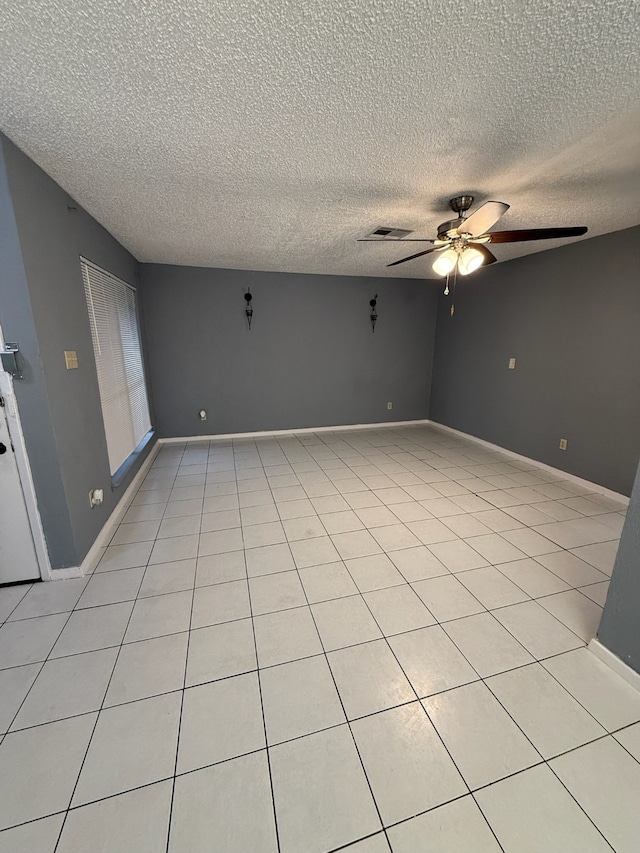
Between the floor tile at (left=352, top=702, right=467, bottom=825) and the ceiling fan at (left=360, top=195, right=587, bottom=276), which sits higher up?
the ceiling fan at (left=360, top=195, right=587, bottom=276)

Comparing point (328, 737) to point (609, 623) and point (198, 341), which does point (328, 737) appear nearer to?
point (609, 623)

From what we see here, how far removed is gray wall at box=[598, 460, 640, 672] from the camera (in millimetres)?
1335

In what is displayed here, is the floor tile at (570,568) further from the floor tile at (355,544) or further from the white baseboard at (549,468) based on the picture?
the white baseboard at (549,468)

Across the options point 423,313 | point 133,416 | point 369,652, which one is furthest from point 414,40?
point 423,313

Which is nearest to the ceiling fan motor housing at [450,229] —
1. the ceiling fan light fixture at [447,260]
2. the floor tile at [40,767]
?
the ceiling fan light fixture at [447,260]

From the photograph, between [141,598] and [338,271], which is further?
[338,271]

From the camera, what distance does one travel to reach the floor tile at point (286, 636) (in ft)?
5.00

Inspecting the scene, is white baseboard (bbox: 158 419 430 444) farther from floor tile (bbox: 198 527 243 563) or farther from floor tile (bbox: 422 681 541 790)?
floor tile (bbox: 422 681 541 790)

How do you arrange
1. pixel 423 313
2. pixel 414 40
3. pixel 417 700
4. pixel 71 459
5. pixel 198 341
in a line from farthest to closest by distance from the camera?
pixel 423 313, pixel 198 341, pixel 71 459, pixel 417 700, pixel 414 40

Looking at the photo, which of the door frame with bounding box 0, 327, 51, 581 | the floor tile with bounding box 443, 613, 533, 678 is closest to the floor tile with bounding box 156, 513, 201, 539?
the door frame with bounding box 0, 327, 51, 581

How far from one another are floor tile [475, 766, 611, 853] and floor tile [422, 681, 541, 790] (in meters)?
0.03

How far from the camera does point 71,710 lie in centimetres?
129

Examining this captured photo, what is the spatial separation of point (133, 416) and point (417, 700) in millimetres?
3475

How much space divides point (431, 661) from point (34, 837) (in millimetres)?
1442
